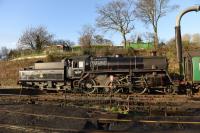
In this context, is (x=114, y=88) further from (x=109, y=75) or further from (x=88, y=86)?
(x=88, y=86)

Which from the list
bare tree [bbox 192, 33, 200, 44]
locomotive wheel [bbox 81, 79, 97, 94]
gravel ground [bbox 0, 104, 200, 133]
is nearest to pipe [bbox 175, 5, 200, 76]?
locomotive wheel [bbox 81, 79, 97, 94]

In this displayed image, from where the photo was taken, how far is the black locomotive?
27.0m

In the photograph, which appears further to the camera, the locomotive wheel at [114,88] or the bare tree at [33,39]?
the bare tree at [33,39]

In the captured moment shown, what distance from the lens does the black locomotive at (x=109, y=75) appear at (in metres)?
27.0

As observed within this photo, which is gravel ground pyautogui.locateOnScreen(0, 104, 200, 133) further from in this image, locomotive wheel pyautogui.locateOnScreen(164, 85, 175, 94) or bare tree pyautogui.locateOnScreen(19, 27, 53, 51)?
bare tree pyautogui.locateOnScreen(19, 27, 53, 51)

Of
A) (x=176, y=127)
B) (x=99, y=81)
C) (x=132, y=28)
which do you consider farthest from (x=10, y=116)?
(x=132, y=28)

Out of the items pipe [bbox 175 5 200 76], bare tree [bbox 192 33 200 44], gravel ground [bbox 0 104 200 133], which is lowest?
gravel ground [bbox 0 104 200 133]

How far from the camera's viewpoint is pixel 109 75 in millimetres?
28203

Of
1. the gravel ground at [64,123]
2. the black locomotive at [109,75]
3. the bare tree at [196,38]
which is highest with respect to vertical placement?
Answer: the bare tree at [196,38]

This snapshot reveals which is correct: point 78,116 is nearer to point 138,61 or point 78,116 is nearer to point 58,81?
point 138,61

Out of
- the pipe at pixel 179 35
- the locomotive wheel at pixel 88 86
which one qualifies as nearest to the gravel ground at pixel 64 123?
the locomotive wheel at pixel 88 86

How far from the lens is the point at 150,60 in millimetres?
27672

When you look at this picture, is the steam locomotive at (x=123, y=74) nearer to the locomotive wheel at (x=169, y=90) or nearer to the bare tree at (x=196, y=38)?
the locomotive wheel at (x=169, y=90)

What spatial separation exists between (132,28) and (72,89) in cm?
3329
